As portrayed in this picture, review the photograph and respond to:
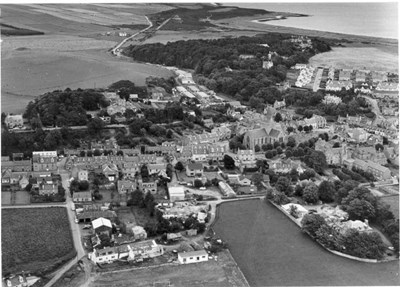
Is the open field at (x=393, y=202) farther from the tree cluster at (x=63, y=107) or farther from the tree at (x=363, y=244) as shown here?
the tree cluster at (x=63, y=107)

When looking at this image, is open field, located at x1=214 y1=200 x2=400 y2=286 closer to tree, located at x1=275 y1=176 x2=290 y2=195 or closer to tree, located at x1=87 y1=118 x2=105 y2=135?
tree, located at x1=275 y1=176 x2=290 y2=195

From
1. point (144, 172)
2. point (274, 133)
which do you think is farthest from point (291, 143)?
point (144, 172)

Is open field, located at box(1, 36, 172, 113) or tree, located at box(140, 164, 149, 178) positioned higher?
open field, located at box(1, 36, 172, 113)

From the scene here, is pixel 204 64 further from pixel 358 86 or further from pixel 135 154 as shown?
pixel 135 154

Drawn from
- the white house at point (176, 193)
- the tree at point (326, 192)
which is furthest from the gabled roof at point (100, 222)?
the tree at point (326, 192)

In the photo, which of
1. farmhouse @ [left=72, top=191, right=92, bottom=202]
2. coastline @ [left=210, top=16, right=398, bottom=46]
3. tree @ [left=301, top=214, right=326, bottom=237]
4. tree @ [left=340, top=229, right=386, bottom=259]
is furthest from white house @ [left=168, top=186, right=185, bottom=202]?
coastline @ [left=210, top=16, right=398, bottom=46]

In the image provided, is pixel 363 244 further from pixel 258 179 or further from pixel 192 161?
pixel 192 161

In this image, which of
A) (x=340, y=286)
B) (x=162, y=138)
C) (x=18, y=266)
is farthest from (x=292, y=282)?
(x=162, y=138)

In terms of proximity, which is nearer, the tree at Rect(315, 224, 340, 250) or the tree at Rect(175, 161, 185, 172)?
the tree at Rect(315, 224, 340, 250)
